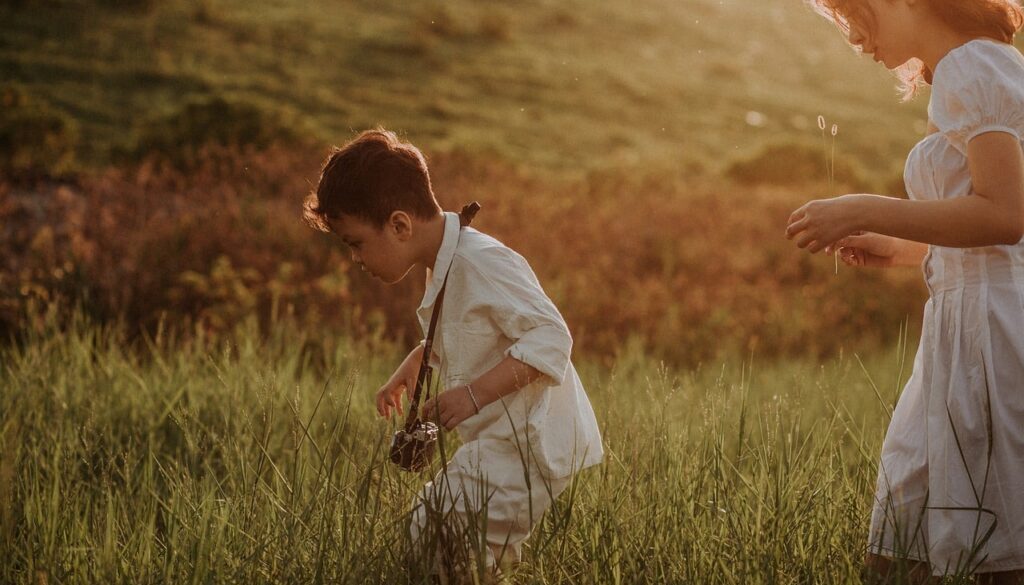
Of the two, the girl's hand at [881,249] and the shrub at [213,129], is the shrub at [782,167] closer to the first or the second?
the shrub at [213,129]

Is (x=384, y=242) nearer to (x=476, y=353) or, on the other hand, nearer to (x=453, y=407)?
(x=476, y=353)

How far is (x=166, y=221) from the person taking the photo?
8312 millimetres

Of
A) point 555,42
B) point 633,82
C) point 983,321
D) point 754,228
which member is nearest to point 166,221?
point 754,228

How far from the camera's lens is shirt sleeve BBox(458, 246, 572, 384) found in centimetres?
236

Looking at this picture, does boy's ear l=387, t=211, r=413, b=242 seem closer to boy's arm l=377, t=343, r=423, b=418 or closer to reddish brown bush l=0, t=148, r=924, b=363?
boy's arm l=377, t=343, r=423, b=418

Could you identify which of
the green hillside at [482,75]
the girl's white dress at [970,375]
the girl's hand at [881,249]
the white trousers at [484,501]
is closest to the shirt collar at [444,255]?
the white trousers at [484,501]

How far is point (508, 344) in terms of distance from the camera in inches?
99.9

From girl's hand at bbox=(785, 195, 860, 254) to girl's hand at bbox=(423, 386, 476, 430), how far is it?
0.79 meters

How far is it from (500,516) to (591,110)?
1980 cm

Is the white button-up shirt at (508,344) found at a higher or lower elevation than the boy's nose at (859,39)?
lower

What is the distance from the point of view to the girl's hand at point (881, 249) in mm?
2551

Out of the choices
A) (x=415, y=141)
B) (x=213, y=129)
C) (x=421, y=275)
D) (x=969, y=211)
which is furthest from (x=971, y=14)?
(x=415, y=141)

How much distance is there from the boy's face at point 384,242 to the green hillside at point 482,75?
9.60 metres

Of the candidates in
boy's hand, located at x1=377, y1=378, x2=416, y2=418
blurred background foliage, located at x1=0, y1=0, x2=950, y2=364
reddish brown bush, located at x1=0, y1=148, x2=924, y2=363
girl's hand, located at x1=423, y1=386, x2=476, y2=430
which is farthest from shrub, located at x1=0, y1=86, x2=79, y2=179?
girl's hand, located at x1=423, y1=386, x2=476, y2=430
